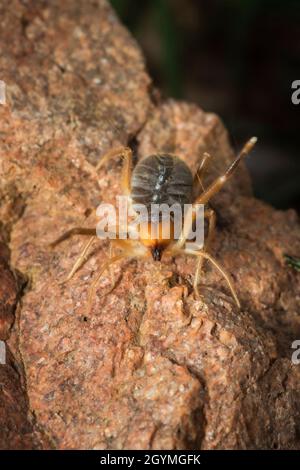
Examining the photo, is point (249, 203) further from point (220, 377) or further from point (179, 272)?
point (220, 377)

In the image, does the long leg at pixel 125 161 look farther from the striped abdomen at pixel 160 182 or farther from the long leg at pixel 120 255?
the long leg at pixel 120 255

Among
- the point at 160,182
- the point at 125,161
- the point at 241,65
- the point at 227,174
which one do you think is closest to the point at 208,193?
the point at 227,174

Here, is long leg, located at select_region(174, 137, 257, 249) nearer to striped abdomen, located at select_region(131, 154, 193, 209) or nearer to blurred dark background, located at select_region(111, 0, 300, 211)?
striped abdomen, located at select_region(131, 154, 193, 209)

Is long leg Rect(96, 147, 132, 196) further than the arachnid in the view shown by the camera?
Yes

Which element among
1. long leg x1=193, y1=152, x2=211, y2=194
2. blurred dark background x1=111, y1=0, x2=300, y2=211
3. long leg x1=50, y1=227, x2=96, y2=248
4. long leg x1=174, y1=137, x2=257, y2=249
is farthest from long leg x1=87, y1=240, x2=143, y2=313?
blurred dark background x1=111, y1=0, x2=300, y2=211

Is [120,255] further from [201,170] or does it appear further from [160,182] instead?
[201,170]

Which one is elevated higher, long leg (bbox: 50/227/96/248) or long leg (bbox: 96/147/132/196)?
long leg (bbox: 96/147/132/196)

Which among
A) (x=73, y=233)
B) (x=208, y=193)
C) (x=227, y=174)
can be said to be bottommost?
(x=73, y=233)
